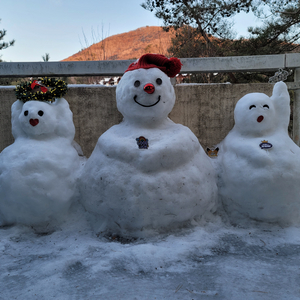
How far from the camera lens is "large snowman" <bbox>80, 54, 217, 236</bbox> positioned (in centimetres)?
238

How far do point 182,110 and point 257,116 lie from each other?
3.17 ft

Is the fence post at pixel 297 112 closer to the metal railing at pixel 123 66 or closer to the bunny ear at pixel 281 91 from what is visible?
the metal railing at pixel 123 66

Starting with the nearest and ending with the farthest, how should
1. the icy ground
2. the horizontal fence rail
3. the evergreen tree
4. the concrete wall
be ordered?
the icy ground → the concrete wall → the horizontal fence rail → the evergreen tree

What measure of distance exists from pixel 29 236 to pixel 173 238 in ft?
4.59

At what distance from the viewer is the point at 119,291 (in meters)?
1.75

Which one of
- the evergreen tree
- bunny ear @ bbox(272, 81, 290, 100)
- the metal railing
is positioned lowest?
bunny ear @ bbox(272, 81, 290, 100)

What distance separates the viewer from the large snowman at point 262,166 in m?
2.45

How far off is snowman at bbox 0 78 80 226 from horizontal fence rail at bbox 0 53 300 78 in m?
0.68

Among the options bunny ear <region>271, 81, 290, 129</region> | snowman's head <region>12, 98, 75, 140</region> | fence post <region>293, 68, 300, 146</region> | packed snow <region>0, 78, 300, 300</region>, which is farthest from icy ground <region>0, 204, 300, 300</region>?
fence post <region>293, 68, 300, 146</region>

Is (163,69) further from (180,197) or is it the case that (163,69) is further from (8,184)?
(8,184)

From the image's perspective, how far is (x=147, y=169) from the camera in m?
2.39

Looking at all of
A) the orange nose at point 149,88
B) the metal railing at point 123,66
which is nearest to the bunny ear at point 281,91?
the metal railing at point 123,66

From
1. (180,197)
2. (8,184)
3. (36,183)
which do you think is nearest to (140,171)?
(180,197)

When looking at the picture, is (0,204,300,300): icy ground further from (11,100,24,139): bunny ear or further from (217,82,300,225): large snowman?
(11,100,24,139): bunny ear
